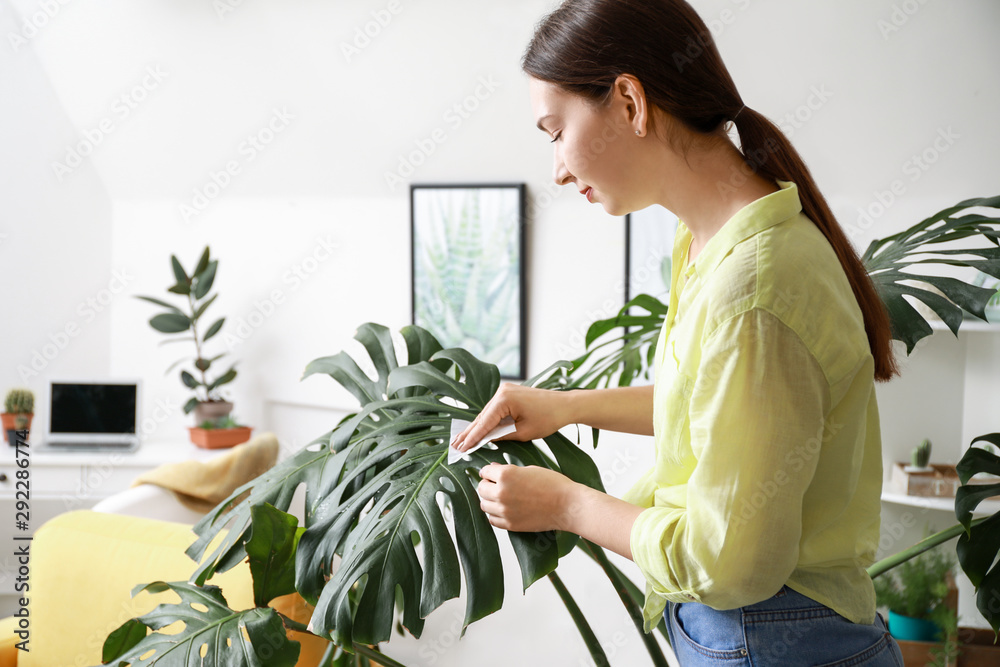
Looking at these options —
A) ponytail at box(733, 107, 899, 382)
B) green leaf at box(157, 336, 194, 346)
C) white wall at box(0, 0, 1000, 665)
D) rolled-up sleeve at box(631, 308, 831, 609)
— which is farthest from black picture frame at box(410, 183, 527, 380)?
rolled-up sleeve at box(631, 308, 831, 609)

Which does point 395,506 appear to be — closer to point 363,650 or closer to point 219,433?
point 363,650

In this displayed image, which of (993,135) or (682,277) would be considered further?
(993,135)

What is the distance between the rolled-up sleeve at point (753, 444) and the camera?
658 mm

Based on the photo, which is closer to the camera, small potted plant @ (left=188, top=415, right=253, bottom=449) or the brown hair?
the brown hair

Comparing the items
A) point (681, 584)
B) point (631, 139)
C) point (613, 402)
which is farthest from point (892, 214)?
point (681, 584)

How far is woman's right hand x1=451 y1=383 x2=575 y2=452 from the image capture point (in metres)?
1.05

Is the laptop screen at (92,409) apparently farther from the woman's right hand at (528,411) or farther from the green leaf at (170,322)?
the woman's right hand at (528,411)

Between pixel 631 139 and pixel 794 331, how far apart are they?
0.28 meters

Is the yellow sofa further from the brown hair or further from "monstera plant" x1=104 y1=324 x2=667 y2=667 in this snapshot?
the brown hair

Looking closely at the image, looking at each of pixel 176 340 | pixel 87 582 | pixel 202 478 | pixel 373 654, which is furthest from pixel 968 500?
pixel 176 340

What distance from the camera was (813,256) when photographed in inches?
27.8

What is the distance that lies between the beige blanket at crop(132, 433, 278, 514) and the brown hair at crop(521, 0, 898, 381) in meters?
2.00

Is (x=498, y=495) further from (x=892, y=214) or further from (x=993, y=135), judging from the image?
(x=993, y=135)

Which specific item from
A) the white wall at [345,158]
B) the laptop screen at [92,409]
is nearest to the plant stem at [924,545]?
the white wall at [345,158]
